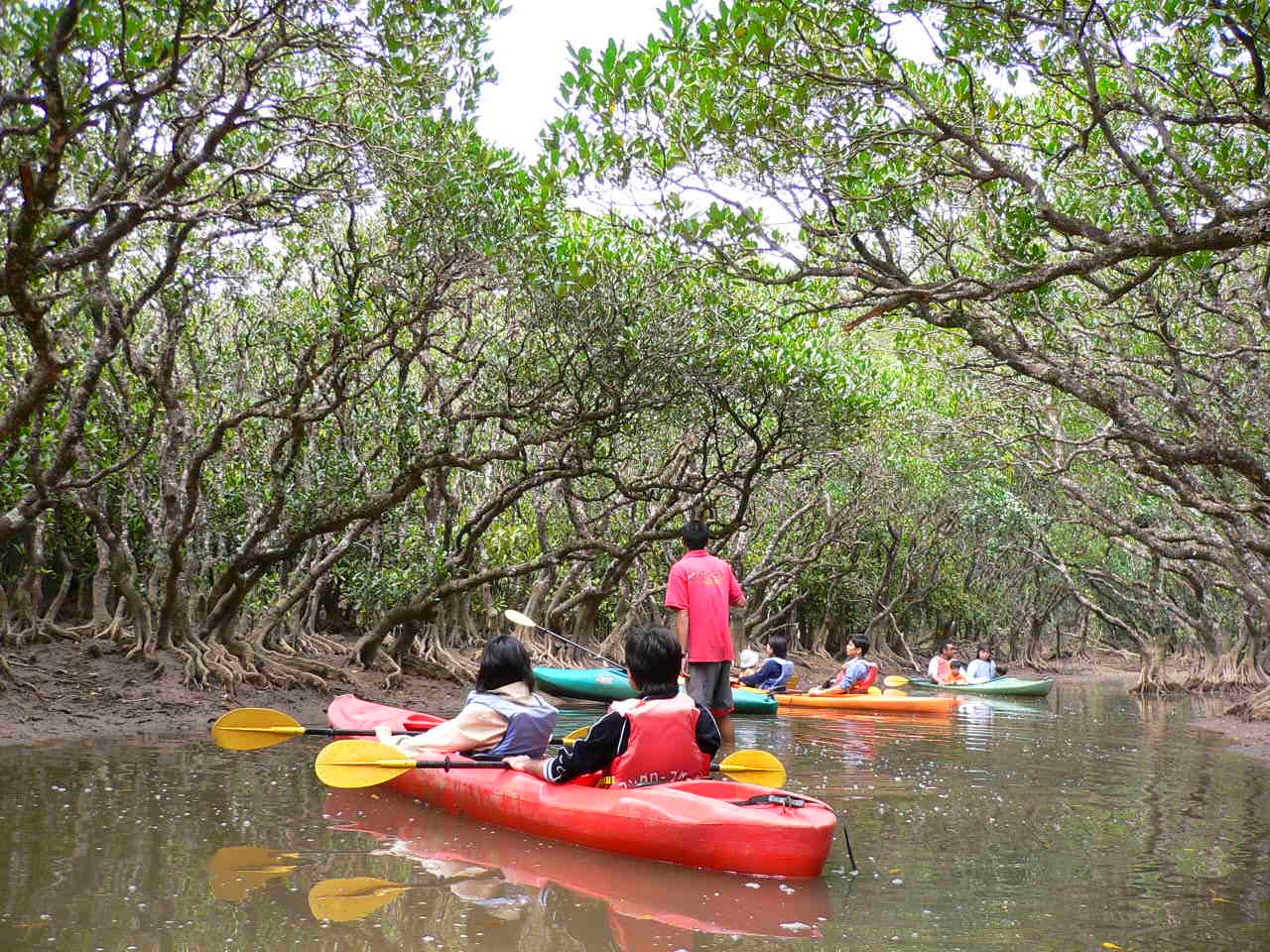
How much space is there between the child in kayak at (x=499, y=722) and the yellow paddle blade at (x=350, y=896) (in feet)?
4.82

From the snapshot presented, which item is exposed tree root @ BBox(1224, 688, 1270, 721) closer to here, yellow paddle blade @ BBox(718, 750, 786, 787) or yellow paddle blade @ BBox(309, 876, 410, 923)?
yellow paddle blade @ BBox(718, 750, 786, 787)

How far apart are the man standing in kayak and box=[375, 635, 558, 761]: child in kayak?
5.41ft

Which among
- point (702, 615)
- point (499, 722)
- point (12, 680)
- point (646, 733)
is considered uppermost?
point (702, 615)

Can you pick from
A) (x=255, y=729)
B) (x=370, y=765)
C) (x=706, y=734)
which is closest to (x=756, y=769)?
(x=706, y=734)

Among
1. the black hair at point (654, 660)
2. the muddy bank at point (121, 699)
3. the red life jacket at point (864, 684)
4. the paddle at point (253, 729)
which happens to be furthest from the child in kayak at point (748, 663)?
the black hair at point (654, 660)

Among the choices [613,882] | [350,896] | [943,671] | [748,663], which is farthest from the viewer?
[943,671]

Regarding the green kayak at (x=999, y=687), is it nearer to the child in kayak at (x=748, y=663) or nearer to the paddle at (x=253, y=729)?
the child in kayak at (x=748, y=663)

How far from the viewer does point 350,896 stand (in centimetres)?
441

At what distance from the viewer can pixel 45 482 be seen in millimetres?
8438

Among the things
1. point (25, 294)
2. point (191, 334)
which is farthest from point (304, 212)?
point (25, 294)

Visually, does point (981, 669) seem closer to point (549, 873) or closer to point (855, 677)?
point (855, 677)

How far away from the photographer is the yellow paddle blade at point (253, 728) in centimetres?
680

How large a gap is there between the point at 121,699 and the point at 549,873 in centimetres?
630

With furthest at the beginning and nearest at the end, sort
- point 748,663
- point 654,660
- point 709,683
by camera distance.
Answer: point 748,663
point 709,683
point 654,660
